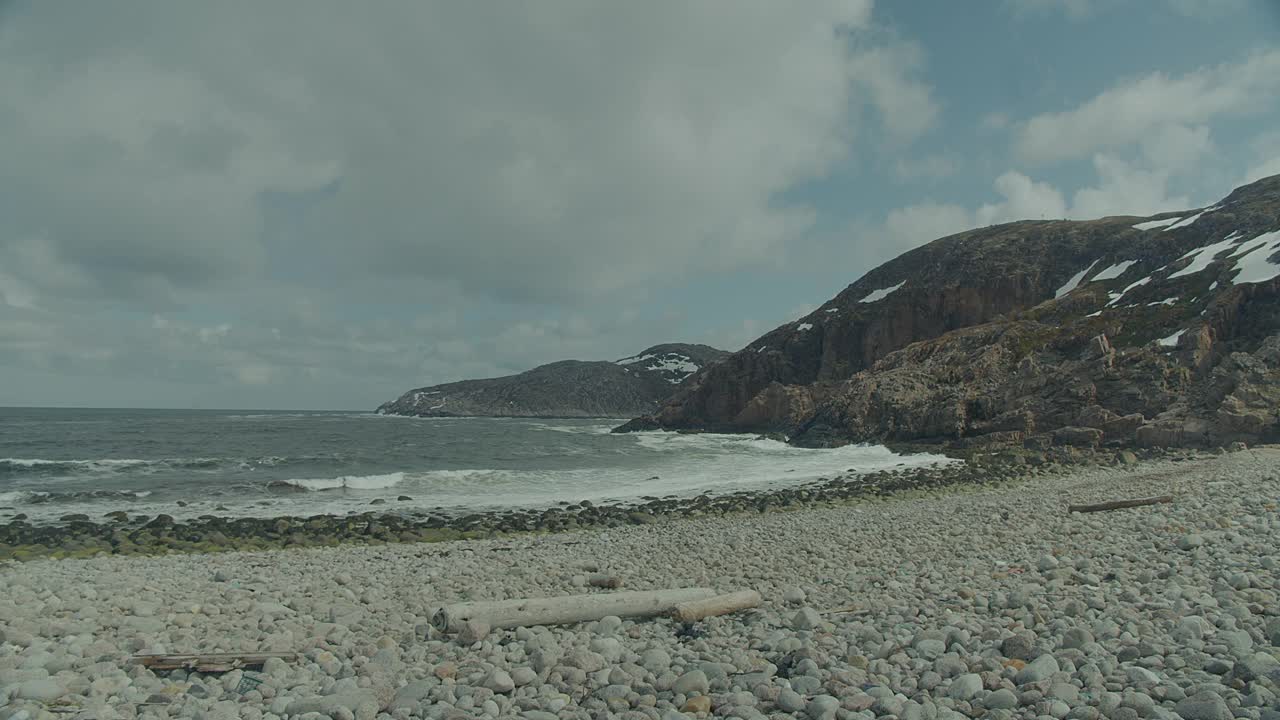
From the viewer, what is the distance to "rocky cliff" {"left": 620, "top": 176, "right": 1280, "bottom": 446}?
120 feet

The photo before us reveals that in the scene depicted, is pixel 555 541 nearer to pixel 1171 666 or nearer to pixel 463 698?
pixel 463 698

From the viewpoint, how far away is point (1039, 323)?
5609 centimetres

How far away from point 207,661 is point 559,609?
12.9 ft

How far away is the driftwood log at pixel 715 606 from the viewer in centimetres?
839

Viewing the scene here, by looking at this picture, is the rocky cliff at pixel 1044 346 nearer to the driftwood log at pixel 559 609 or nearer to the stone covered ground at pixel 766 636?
the stone covered ground at pixel 766 636

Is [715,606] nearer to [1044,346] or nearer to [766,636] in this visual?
[766,636]

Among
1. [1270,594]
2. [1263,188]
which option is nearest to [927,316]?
[1263,188]

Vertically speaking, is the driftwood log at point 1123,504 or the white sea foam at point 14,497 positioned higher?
the driftwood log at point 1123,504

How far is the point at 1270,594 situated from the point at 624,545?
1226 cm

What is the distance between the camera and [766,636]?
740cm

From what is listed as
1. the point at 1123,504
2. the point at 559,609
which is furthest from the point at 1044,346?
the point at 559,609

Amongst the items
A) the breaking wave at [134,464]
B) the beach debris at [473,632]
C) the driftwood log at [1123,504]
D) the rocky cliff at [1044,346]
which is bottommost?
the breaking wave at [134,464]

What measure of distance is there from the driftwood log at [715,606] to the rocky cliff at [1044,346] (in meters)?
33.9

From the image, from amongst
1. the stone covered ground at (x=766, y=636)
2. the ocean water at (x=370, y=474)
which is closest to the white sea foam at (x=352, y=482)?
the ocean water at (x=370, y=474)
